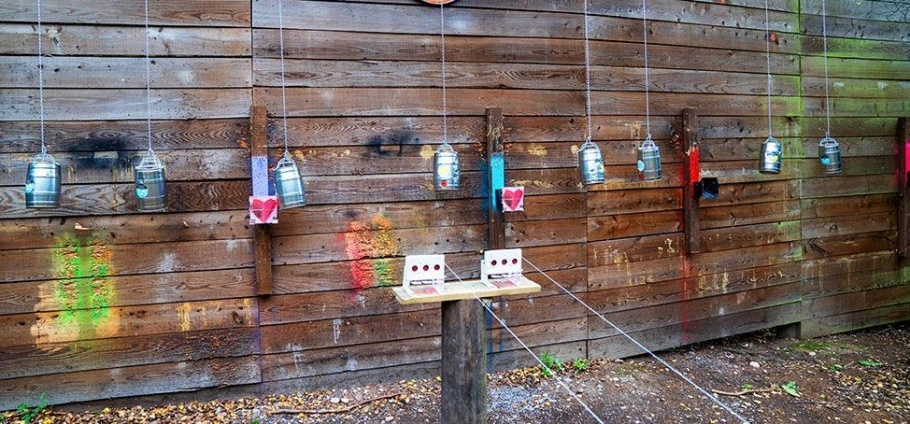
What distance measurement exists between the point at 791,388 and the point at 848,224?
227cm

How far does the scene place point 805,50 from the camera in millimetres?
5527

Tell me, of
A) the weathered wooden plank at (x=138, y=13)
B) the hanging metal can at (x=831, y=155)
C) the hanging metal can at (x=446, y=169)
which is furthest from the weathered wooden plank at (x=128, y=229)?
the hanging metal can at (x=831, y=155)

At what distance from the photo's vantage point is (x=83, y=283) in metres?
3.73

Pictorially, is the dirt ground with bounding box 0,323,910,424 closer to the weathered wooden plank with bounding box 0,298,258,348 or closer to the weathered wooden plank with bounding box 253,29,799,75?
the weathered wooden plank with bounding box 0,298,258,348

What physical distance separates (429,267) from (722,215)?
3.44 metres

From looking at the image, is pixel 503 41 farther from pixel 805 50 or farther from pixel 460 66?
pixel 805 50

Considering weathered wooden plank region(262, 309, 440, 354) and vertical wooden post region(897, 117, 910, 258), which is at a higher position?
vertical wooden post region(897, 117, 910, 258)

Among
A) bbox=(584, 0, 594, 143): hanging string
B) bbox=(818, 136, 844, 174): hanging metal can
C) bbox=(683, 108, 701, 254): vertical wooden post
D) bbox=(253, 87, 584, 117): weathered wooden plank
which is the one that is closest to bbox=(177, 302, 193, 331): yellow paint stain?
bbox=(253, 87, 584, 117): weathered wooden plank

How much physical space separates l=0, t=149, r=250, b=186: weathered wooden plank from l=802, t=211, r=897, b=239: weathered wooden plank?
17.5ft

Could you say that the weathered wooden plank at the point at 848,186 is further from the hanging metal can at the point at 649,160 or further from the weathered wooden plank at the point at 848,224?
the hanging metal can at the point at 649,160

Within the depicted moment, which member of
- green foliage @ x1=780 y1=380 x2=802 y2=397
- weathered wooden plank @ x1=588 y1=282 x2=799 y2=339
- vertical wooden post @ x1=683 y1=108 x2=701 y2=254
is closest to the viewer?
green foliage @ x1=780 y1=380 x2=802 y2=397

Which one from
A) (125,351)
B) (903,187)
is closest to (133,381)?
(125,351)

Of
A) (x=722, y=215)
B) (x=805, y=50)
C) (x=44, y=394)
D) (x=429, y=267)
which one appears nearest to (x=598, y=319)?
(x=722, y=215)

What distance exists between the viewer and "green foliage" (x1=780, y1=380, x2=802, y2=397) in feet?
14.6
